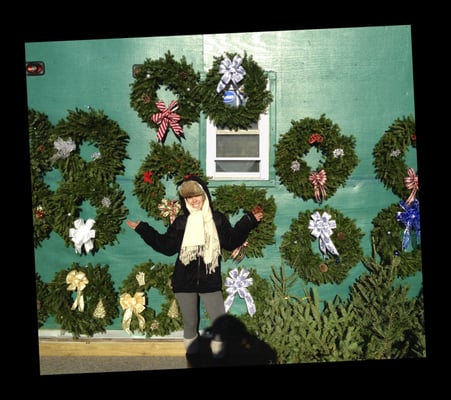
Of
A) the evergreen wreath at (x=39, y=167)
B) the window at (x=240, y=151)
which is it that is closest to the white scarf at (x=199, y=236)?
the window at (x=240, y=151)

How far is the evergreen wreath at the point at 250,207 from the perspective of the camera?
5820mm

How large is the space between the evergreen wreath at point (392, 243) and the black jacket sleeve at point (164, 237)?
6.19 feet

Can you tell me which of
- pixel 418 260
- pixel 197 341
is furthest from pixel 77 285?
pixel 418 260

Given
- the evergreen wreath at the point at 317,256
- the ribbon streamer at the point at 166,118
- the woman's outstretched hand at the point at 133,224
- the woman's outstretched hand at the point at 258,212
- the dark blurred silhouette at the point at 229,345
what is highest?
the ribbon streamer at the point at 166,118

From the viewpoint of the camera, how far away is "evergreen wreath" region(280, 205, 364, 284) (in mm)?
5879

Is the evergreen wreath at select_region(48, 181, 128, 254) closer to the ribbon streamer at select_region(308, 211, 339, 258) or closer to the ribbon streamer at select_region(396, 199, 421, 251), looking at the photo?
the ribbon streamer at select_region(308, 211, 339, 258)

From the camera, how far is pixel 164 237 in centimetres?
588

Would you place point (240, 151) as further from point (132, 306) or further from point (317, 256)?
point (132, 306)

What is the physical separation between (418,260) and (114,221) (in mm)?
2939

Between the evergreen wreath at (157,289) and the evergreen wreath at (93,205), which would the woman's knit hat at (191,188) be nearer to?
the evergreen wreath at (93,205)

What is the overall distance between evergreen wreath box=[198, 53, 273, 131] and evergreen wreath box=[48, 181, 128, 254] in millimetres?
1185

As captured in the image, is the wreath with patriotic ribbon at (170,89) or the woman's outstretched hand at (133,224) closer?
the wreath with patriotic ribbon at (170,89)

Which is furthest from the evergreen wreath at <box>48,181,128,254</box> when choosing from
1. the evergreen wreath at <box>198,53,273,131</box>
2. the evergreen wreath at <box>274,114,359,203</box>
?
the evergreen wreath at <box>274,114,359,203</box>

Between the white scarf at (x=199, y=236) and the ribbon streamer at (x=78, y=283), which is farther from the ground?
the white scarf at (x=199, y=236)
